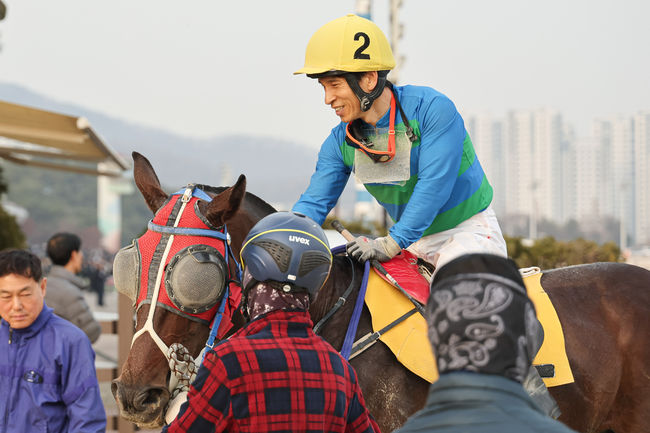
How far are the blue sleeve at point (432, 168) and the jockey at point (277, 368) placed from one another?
3.31 feet

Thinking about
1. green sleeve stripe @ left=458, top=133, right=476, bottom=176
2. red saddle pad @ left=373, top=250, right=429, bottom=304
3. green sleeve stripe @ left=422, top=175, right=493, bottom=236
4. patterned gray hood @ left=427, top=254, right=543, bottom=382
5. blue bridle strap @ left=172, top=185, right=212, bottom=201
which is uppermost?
green sleeve stripe @ left=458, top=133, right=476, bottom=176

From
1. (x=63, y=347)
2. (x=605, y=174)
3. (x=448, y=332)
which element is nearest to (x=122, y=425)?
(x=63, y=347)

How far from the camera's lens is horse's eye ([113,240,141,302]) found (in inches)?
127

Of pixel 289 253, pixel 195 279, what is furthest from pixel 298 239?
pixel 195 279

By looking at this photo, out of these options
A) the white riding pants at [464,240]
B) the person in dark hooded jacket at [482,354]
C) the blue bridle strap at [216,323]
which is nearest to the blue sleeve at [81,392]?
the blue bridle strap at [216,323]

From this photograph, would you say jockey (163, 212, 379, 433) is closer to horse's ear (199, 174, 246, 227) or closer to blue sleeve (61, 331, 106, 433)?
horse's ear (199, 174, 246, 227)

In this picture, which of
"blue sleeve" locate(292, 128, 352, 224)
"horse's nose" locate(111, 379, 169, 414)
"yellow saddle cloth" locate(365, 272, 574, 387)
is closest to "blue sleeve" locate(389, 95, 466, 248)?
"yellow saddle cloth" locate(365, 272, 574, 387)

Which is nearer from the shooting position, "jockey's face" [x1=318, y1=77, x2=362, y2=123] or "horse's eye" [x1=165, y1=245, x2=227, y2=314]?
"horse's eye" [x1=165, y1=245, x2=227, y2=314]

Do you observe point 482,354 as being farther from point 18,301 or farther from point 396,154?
point 18,301

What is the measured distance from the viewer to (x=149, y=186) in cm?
359

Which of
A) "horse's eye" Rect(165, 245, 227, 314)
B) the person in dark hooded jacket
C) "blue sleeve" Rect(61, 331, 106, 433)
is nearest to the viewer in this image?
the person in dark hooded jacket

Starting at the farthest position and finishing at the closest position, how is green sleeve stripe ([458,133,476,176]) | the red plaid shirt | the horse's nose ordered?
green sleeve stripe ([458,133,476,176]) → the horse's nose → the red plaid shirt

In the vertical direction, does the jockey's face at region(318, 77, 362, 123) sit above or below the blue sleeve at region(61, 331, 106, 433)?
above

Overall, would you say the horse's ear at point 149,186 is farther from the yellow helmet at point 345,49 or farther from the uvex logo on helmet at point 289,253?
the uvex logo on helmet at point 289,253
